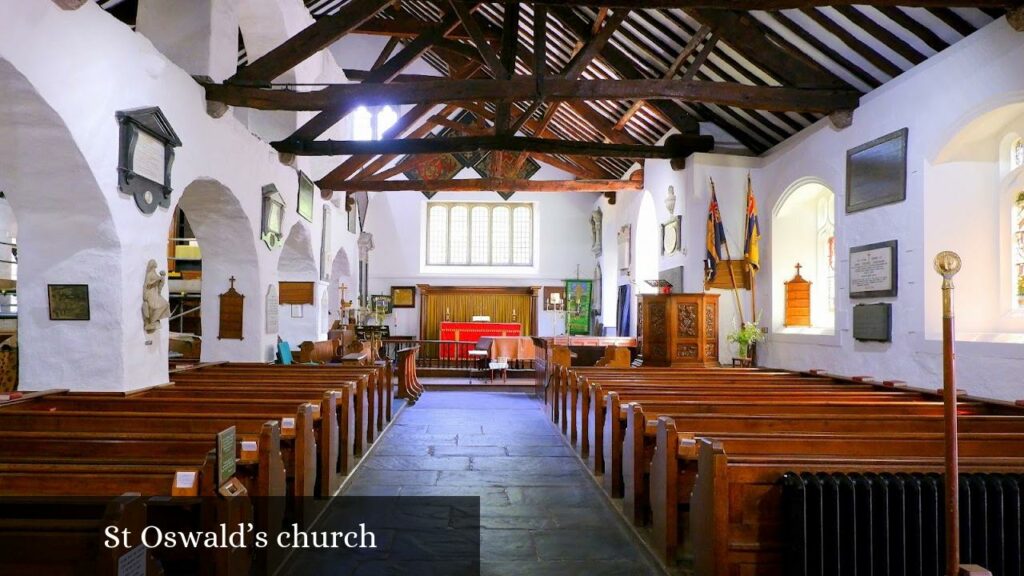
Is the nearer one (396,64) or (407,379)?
(396,64)

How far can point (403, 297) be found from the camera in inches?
653

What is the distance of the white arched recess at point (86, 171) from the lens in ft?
13.7

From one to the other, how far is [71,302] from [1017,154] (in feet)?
25.2

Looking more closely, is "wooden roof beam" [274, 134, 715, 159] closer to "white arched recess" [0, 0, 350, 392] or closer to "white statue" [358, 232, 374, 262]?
"white arched recess" [0, 0, 350, 392]

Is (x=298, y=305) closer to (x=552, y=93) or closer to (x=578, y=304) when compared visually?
(x=552, y=93)

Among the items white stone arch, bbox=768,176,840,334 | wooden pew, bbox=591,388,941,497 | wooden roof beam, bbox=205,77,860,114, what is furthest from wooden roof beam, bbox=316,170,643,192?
wooden pew, bbox=591,388,941,497

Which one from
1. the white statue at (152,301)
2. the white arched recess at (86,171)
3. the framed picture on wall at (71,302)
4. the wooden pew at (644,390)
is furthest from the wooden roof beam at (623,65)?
the framed picture on wall at (71,302)

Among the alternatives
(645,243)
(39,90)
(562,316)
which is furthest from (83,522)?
(562,316)

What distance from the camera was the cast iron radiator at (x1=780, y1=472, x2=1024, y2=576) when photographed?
250 cm

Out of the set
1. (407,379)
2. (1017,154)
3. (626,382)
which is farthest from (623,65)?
(407,379)

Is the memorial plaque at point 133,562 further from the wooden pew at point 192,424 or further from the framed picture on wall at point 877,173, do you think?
the framed picture on wall at point 877,173

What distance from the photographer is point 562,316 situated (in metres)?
16.7

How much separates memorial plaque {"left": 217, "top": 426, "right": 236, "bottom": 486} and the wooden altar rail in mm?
9939

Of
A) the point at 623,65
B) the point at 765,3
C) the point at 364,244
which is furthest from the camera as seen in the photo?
the point at 364,244
